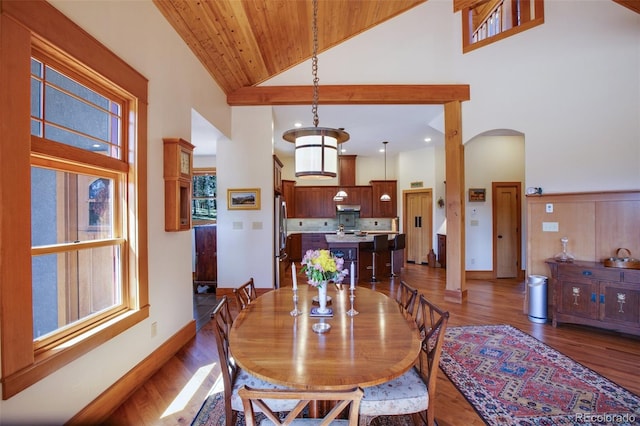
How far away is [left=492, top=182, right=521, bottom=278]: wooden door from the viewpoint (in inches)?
236

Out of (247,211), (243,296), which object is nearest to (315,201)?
(247,211)

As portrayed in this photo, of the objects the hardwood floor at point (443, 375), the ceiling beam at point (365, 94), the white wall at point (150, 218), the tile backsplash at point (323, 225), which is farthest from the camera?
the tile backsplash at point (323, 225)

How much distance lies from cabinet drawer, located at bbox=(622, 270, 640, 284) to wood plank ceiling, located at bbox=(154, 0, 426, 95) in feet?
14.4

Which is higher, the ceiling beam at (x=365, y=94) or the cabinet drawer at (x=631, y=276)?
the ceiling beam at (x=365, y=94)

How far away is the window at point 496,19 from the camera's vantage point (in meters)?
3.94

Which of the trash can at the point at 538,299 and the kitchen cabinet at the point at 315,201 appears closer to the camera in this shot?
the trash can at the point at 538,299

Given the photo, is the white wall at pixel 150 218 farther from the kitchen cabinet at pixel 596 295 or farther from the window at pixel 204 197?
the kitchen cabinet at pixel 596 295

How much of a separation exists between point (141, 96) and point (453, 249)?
4394 mm

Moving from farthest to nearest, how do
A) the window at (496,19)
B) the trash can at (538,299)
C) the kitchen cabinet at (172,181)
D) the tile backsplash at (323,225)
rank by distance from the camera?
1. the tile backsplash at (323,225)
2. the window at (496,19)
3. the trash can at (538,299)
4. the kitchen cabinet at (172,181)

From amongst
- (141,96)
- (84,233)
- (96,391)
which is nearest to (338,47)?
(141,96)

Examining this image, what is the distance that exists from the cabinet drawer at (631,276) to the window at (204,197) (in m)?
6.60

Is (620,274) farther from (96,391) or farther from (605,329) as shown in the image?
(96,391)

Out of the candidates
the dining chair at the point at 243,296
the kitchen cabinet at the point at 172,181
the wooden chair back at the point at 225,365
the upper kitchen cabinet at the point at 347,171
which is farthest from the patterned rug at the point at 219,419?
the upper kitchen cabinet at the point at 347,171

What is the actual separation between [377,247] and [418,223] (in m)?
2.94
